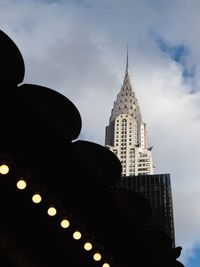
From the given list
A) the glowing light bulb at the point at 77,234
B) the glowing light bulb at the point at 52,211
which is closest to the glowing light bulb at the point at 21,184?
the glowing light bulb at the point at 52,211

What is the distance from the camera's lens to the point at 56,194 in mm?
6844

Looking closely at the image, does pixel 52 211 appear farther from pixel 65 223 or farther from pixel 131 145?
pixel 131 145

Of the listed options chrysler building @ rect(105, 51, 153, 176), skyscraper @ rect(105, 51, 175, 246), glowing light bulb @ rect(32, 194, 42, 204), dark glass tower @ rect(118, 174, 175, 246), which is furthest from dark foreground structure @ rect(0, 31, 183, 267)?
chrysler building @ rect(105, 51, 153, 176)

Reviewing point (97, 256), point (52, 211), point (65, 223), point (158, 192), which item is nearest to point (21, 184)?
point (52, 211)

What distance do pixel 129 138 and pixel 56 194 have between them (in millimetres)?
168525

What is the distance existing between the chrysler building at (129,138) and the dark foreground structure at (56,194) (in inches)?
5947

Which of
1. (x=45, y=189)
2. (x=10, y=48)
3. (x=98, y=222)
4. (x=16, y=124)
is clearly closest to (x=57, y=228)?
(x=98, y=222)

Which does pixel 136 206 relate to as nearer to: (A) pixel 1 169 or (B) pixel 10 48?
(A) pixel 1 169

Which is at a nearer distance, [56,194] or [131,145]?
[56,194]

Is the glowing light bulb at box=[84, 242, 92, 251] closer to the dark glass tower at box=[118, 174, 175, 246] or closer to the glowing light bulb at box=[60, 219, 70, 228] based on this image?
the glowing light bulb at box=[60, 219, 70, 228]

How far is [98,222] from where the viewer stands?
7371mm

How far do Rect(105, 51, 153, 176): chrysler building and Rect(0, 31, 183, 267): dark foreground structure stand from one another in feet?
496

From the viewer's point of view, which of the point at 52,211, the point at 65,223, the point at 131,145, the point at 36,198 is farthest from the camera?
the point at 131,145

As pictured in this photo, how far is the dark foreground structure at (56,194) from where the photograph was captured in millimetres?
5871
